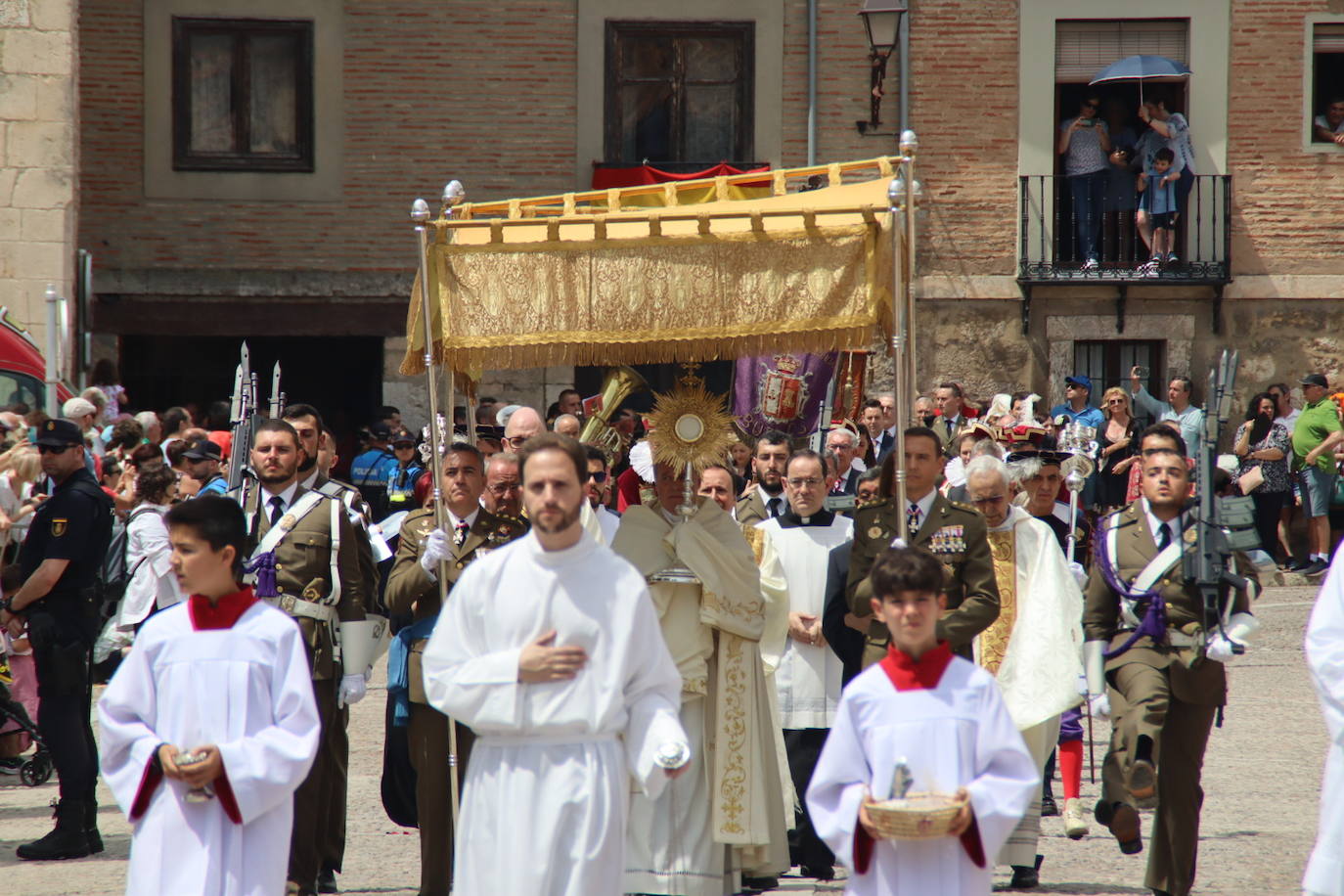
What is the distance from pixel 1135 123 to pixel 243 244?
9.77 meters

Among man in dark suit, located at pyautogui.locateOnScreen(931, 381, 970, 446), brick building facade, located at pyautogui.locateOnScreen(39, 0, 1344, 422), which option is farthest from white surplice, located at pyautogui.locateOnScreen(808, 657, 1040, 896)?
brick building facade, located at pyautogui.locateOnScreen(39, 0, 1344, 422)

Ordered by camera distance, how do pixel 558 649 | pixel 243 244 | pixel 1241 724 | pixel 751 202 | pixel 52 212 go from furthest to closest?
pixel 243 244, pixel 52 212, pixel 1241 724, pixel 751 202, pixel 558 649

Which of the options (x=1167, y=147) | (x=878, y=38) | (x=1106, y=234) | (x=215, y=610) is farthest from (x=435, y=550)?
(x=1106, y=234)

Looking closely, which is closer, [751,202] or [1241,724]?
[751,202]

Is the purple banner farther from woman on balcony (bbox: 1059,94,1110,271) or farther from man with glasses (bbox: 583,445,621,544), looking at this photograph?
woman on balcony (bbox: 1059,94,1110,271)

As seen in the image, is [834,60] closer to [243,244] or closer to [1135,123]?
[1135,123]

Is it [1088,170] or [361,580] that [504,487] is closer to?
[361,580]

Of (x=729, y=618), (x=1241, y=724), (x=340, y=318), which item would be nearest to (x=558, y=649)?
(x=729, y=618)

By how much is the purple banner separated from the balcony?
8970mm

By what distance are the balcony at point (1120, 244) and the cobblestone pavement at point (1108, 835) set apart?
26.8 feet

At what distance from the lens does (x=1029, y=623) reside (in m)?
7.55

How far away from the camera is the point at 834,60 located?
747 inches

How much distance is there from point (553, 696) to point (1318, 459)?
496 inches

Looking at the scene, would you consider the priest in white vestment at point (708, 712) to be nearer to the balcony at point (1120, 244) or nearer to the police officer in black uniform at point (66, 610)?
the police officer in black uniform at point (66, 610)
